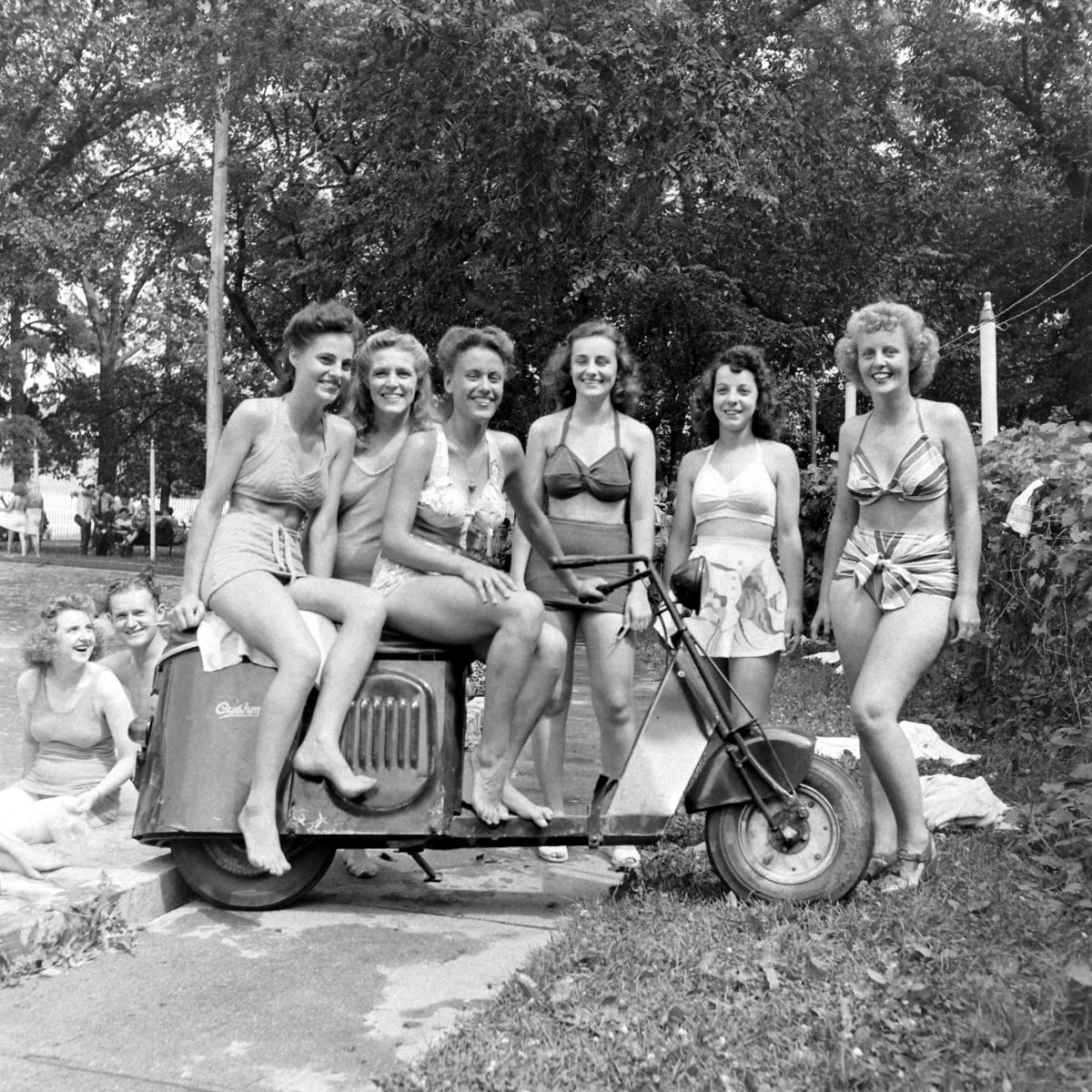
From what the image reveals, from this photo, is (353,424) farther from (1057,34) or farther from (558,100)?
(1057,34)

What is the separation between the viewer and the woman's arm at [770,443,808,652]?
481 centimetres

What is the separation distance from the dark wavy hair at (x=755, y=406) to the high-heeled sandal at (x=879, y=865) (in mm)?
1662

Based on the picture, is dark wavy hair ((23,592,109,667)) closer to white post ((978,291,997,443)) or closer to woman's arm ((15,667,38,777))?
woman's arm ((15,667,38,777))

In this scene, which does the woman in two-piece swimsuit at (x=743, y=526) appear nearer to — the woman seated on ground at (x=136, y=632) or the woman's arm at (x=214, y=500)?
the woman's arm at (x=214, y=500)

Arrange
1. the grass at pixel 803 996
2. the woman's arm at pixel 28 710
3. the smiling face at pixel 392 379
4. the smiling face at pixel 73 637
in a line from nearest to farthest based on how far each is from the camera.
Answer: the grass at pixel 803 996 < the smiling face at pixel 392 379 < the smiling face at pixel 73 637 < the woman's arm at pixel 28 710

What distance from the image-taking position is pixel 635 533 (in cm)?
489

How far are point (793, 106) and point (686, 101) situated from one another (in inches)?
127

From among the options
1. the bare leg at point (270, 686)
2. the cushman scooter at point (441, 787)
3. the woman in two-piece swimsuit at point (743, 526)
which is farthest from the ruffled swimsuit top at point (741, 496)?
the bare leg at point (270, 686)

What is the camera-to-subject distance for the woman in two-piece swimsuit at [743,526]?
Result: 4719mm

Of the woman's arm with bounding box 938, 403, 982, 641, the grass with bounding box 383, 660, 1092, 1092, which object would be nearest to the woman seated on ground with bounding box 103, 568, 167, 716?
the grass with bounding box 383, 660, 1092, 1092

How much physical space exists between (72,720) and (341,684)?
145 cm

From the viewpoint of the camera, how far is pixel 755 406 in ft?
16.4

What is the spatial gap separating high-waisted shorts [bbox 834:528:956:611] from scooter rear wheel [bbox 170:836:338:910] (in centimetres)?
196

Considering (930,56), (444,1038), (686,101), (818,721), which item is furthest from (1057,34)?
(444,1038)
